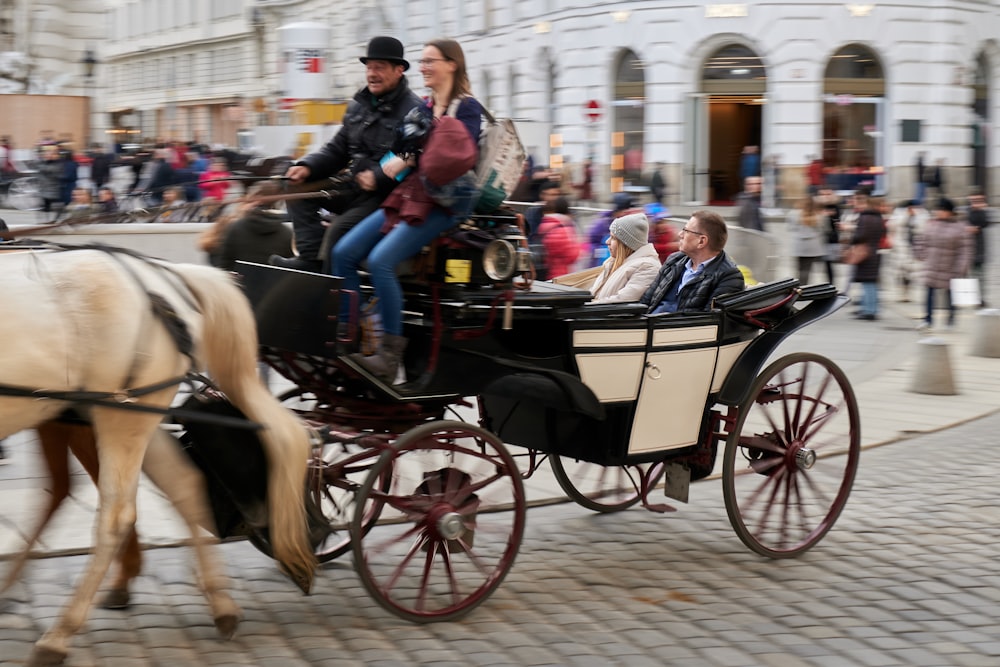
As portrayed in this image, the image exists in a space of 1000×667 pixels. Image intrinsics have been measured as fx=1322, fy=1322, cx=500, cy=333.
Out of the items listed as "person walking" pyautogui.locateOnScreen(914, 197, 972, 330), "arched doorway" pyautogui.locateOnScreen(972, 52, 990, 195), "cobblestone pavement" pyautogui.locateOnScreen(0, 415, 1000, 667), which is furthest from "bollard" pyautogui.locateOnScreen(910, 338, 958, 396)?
"arched doorway" pyautogui.locateOnScreen(972, 52, 990, 195)

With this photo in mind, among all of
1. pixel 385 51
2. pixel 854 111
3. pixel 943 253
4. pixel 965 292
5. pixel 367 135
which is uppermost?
pixel 854 111

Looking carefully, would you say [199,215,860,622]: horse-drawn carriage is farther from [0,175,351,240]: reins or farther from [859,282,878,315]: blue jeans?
[859,282,878,315]: blue jeans

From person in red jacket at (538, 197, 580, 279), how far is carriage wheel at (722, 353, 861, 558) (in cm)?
551

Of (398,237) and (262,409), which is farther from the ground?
(398,237)

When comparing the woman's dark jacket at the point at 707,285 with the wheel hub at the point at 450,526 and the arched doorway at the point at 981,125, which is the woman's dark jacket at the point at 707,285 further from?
the arched doorway at the point at 981,125

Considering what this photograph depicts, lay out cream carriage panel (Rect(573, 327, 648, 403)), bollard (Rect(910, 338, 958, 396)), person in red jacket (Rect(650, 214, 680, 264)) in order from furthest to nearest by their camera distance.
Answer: person in red jacket (Rect(650, 214, 680, 264)) < bollard (Rect(910, 338, 958, 396)) < cream carriage panel (Rect(573, 327, 648, 403))

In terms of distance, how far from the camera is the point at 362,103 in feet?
18.2

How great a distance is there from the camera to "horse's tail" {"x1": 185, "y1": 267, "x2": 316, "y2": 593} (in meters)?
4.82

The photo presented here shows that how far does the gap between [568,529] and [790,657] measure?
1.95 metres

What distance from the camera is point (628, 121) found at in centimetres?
3194

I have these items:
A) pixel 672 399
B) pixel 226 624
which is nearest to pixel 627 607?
pixel 672 399

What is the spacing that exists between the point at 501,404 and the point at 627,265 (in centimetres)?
109

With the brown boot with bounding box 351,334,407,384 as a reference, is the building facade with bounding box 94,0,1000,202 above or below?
above

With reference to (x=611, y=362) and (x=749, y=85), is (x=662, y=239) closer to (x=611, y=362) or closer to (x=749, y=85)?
(x=611, y=362)
